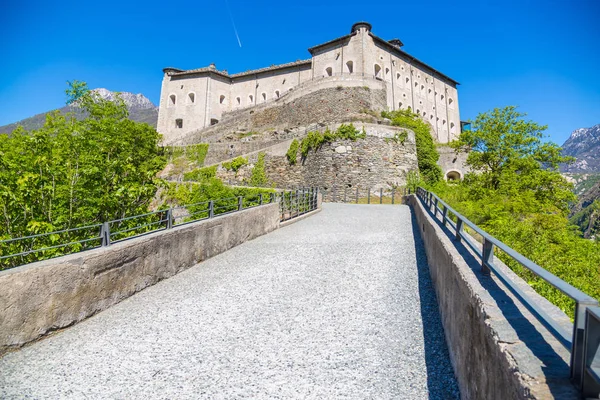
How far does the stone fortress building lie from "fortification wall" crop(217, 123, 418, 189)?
19305mm

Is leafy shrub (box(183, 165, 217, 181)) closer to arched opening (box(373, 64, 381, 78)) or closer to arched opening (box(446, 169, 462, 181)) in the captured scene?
arched opening (box(446, 169, 462, 181))

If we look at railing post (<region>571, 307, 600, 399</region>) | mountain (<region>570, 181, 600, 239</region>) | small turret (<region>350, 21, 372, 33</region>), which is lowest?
mountain (<region>570, 181, 600, 239</region>)

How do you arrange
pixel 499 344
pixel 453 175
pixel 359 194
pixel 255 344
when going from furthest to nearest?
pixel 453 175 → pixel 359 194 → pixel 255 344 → pixel 499 344

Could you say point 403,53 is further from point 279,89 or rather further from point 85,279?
point 85,279

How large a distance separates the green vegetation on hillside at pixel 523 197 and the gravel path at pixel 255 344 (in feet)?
11.4

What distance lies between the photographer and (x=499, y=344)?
186 cm

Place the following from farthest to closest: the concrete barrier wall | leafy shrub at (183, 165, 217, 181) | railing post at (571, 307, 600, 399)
Answer: 1. leafy shrub at (183, 165, 217, 181)
2. the concrete barrier wall
3. railing post at (571, 307, 600, 399)

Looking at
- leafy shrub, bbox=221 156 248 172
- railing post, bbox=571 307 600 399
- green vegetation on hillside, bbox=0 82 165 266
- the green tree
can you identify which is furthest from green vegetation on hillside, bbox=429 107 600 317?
leafy shrub, bbox=221 156 248 172

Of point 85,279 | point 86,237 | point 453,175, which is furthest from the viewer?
point 453,175

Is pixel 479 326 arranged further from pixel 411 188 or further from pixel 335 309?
pixel 411 188

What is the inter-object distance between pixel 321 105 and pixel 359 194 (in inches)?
551

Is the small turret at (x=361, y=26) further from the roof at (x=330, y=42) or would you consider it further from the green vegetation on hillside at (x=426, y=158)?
the green vegetation on hillside at (x=426, y=158)

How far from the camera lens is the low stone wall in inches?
60.1

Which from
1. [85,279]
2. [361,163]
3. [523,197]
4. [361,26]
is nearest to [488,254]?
[85,279]
